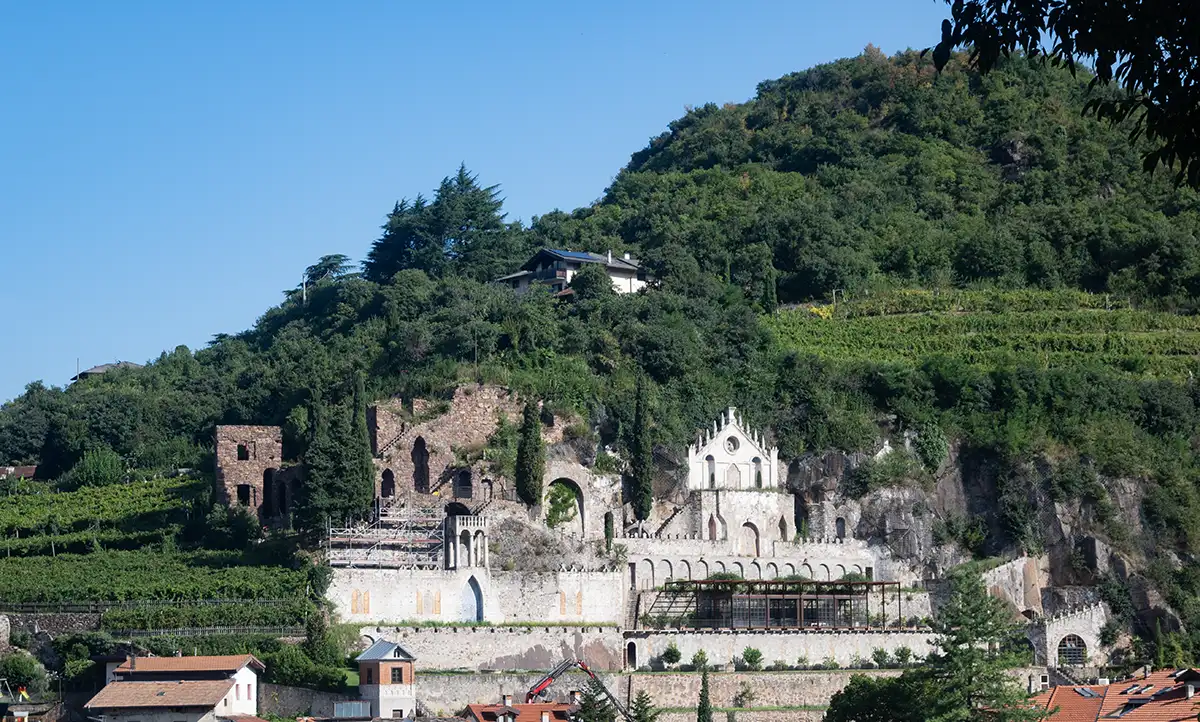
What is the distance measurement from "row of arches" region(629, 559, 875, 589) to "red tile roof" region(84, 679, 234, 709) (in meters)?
18.2

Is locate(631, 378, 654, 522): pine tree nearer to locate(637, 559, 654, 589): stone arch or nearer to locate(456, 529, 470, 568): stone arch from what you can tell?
locate(637, 559, 654, 589): stone arch

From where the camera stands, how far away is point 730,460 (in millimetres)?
72812

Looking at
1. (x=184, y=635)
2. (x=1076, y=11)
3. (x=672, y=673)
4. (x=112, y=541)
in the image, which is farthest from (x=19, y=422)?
(x=1076, y=11)

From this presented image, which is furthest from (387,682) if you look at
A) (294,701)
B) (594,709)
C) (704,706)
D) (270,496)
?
(270,496)

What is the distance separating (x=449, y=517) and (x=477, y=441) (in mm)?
7602

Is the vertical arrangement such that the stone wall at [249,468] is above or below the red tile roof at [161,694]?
above

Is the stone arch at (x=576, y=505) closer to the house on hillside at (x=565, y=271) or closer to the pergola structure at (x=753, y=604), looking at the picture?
the pergola structure at (x=753, y=604)

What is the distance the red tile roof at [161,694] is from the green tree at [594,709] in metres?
10.4

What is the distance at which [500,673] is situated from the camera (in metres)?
57.5

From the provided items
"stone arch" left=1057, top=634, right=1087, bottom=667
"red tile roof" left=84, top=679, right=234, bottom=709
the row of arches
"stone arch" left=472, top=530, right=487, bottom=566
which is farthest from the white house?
"stone arch" left=1057, top=634, right=1087, bottom=667

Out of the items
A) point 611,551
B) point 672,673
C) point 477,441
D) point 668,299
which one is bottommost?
point 672,673

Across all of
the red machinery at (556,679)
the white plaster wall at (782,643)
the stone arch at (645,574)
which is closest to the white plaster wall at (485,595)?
the stone arch at (645,574)

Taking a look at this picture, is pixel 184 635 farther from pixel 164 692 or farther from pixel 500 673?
pixel 500 673

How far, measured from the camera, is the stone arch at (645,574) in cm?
6569
